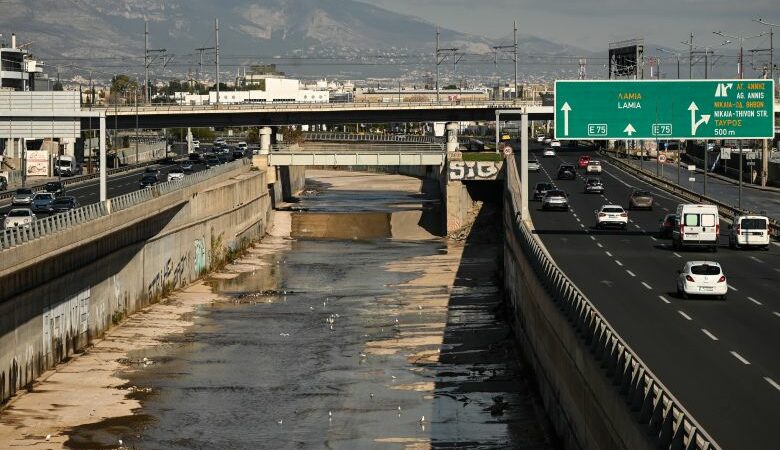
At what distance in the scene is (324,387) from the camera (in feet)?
158

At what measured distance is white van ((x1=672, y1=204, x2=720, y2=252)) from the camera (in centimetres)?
6738

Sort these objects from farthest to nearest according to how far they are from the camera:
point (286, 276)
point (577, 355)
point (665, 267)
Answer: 1. point (286, 276)
2. point (665, 267)
3. point (577, 355)

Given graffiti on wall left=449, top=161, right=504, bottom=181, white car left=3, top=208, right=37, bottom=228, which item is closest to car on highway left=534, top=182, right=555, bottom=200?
graffiti on wall left=449, top=161, right=504, bottom=181

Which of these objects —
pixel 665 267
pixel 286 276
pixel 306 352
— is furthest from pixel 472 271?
pixel 306 352

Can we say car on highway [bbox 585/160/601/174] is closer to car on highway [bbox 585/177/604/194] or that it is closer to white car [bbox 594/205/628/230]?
car on highway [bbox 585/177/604/194]

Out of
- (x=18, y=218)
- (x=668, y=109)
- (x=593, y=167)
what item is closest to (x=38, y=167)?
(x=593, y=167)

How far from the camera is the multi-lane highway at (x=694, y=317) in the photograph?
3008 centimetres

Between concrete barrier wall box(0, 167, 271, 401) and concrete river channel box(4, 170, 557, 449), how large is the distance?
2.17 metres

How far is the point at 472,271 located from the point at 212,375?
3743 cm

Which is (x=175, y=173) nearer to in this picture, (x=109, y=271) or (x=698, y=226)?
(x=109, y=271)

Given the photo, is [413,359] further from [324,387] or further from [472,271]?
[472,271]

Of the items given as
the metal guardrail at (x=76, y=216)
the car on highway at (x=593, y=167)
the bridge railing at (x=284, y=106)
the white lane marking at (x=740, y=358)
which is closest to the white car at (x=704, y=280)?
the white lane marking at (x=740, y=358)

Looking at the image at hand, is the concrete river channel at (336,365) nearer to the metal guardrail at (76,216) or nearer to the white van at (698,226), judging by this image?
the metal guardrail at (76,216)

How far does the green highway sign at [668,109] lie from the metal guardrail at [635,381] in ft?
80.5
